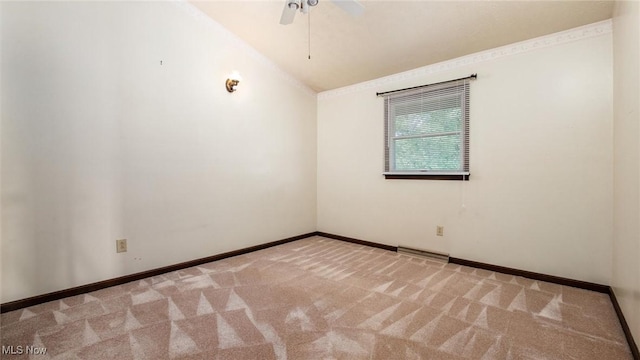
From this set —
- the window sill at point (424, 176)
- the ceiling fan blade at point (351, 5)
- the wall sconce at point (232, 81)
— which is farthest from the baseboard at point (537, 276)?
the wall sconce at point (232, 81)

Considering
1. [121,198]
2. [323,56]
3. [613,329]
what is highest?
[323,56]

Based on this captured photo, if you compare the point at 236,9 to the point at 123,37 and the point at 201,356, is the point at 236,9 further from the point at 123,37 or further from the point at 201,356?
the point at 201,356

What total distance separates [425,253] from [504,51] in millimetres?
2352

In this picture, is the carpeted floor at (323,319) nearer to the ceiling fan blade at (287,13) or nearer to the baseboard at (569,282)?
the baseboard at (569,282)

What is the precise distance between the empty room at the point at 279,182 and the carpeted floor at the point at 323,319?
0.06 ft

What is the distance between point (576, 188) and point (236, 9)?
372 centimetres

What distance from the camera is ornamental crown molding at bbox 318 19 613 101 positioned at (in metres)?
2.42

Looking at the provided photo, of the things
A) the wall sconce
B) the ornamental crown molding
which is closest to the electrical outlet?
the wall sconce

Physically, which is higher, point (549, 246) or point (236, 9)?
point (236, 9)

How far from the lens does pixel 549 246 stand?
263 centimetres

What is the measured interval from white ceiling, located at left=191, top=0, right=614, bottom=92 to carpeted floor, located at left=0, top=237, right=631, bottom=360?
7.78 ft

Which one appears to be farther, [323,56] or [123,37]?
[323,56]

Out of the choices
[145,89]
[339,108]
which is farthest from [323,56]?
[145,89]

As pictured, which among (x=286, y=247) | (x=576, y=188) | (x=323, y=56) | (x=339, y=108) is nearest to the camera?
(x=576, y=188)
